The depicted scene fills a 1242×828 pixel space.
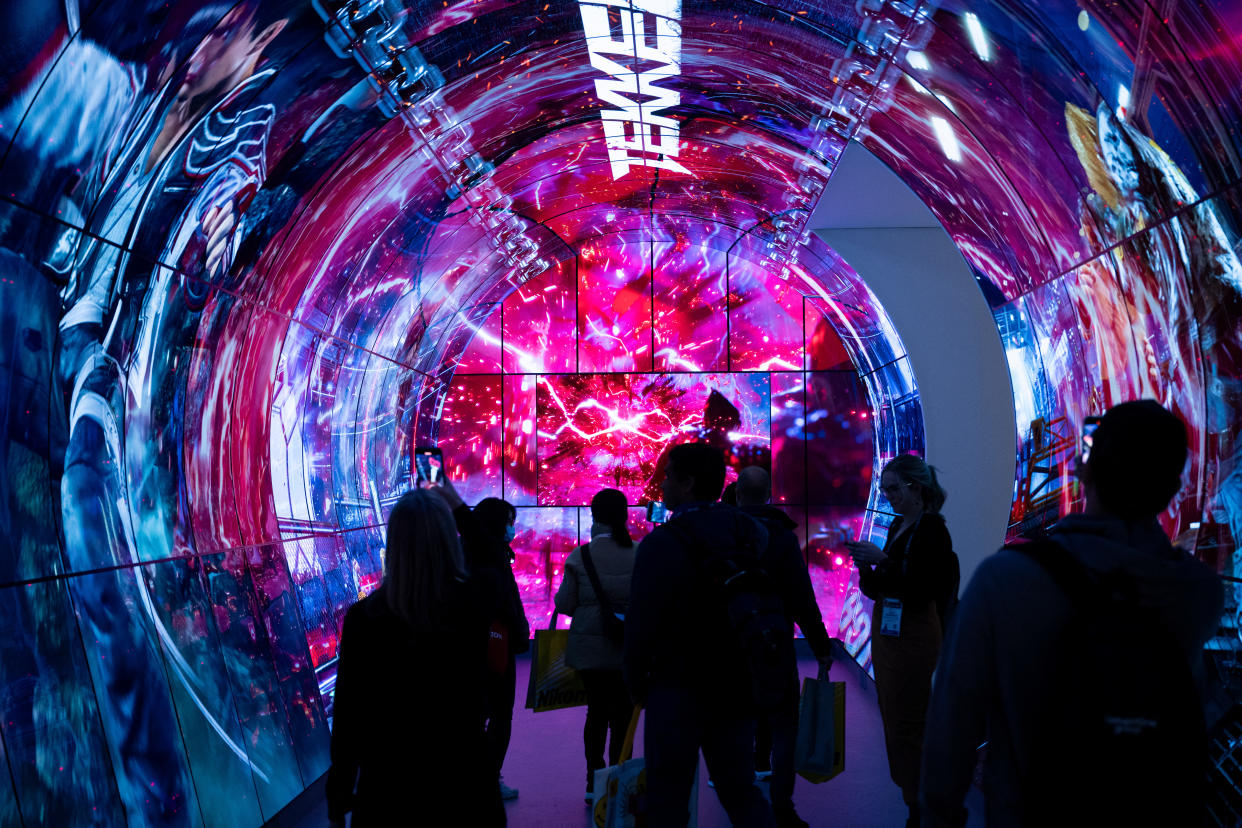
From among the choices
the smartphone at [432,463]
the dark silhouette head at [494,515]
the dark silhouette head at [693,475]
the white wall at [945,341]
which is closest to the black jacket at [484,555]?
the smartphone at [432,463]

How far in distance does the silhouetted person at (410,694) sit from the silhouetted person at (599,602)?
281 centimetres

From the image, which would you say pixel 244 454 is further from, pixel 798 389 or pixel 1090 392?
pixel 798 389

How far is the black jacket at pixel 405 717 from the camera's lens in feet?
9.87

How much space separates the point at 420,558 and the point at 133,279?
3.43 meters

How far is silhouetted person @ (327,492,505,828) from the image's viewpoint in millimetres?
3006

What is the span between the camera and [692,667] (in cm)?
390

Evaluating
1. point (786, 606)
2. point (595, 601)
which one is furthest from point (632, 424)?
point (786, 606)

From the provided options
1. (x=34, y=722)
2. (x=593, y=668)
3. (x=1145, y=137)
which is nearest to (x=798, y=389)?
(x=593, y=668)

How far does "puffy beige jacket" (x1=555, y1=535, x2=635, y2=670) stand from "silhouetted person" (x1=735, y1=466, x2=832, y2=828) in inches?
30.5

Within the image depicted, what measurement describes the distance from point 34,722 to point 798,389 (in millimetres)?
11287

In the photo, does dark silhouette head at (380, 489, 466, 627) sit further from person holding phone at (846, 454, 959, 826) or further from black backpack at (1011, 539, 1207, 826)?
person holding phone at (846, 454, 959, 826)

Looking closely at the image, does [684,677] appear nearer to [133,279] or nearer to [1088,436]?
[1088,436]

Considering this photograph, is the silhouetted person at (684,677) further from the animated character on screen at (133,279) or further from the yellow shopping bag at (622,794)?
A: the animated character on screen at (133,279)

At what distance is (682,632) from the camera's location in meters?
3.91
